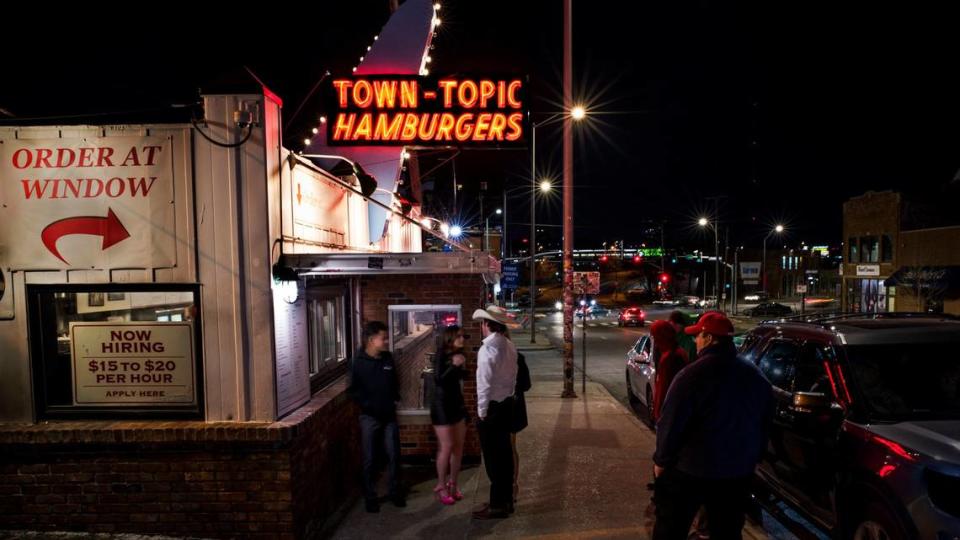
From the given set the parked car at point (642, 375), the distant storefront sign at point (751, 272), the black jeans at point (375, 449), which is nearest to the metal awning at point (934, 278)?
the distant storefront sign at point (751, 272)

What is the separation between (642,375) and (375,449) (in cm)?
552

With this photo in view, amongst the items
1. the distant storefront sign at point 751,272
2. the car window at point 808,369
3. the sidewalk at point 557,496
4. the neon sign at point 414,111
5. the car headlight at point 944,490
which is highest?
the neon sign at point 414,111

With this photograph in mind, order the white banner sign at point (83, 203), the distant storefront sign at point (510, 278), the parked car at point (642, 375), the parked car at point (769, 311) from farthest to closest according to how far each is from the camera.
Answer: the parked car at point (769, 311), the distant storefront sign at point (510, 278), the parked car at point (642, 375), the white banner sign at point (83, 203)

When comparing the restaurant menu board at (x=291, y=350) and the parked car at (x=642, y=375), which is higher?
the restaurant menu board at (x=291, y=350)

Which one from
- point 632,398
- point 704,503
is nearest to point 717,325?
point 704,503

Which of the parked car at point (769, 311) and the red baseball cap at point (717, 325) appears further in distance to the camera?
the parked car at point (769, 311)

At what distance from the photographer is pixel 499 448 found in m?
4.82

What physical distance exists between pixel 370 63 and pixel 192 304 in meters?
4.40

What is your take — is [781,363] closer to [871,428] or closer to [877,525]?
[871,428]

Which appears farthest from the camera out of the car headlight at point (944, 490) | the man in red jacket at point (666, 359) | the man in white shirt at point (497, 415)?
the man in red jacket at point (666, 359)

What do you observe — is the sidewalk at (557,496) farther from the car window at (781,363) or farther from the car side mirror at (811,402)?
the car side mirror at (811,402)

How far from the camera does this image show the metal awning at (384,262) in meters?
4.54

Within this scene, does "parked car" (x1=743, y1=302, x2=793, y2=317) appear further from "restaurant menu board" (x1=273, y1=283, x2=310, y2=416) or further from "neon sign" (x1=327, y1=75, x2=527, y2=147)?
"restaurant menu board" (x1=273, y1=283, x2=310, y2=416)

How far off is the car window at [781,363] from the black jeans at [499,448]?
7.84 feet
